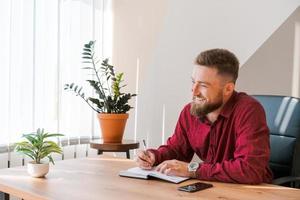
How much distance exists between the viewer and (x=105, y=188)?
1449mm

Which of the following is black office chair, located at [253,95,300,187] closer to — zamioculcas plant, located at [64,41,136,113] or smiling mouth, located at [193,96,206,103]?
smiling mouth, located at [193,96,206,103]

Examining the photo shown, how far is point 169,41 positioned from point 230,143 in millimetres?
1717

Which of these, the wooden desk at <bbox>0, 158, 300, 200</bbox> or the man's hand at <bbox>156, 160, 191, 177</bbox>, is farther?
the man's hand at <bbox>156, 160, 191, 177</bbox>

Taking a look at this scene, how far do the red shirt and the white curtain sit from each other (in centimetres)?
122

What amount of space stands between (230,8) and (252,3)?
18cm

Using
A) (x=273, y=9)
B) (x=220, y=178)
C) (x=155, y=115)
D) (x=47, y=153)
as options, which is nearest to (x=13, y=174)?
(x=47, y=153)

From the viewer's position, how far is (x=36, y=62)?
2807mm

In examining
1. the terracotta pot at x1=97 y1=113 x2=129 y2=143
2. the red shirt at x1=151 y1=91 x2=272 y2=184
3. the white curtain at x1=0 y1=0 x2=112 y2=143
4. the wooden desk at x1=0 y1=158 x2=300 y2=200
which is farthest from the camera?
the terracotta pot at x1=97 y1=113 x2=129 y2=143

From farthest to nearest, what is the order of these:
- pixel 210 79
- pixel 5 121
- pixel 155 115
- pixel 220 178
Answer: pixel 155 115 < pixel 5 121 < pixel 210 79 < pixel 220 178

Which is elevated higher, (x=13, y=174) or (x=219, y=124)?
(x=219, y=124)

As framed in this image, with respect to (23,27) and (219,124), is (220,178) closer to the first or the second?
(219,124)

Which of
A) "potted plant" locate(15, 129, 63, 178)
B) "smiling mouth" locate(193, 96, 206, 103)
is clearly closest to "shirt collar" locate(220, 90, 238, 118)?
"smiling mouth" locate(193, 96, 206, 103)

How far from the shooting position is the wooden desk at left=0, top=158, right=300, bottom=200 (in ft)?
4.42

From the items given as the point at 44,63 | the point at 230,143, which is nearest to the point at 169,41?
the point at 44,63
